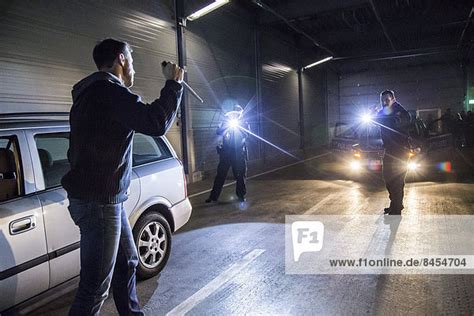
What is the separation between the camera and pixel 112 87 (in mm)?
2309

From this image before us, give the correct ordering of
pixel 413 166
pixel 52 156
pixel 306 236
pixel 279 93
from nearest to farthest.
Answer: pixel 52 156
pixel 306 236
pixel 413 166
pixel 279 93

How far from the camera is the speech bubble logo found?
16.6 ft

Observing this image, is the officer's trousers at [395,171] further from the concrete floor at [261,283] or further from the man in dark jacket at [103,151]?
the man in dark jacket at [103,151]

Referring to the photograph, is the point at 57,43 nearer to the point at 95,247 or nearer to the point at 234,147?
the point at 234,147

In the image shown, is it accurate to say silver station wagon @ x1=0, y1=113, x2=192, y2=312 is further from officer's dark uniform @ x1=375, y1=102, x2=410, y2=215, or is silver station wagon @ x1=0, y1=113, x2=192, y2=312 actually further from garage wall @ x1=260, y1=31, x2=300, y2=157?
garage wall @ x1=260, y1=31, x2=300, y2=157

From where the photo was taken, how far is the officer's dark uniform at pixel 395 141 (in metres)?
6.03

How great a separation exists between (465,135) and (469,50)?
7647 millimetres

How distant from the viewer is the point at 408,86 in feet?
87.8

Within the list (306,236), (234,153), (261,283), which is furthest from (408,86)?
(261,283)

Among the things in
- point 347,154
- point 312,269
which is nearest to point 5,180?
point 312,269

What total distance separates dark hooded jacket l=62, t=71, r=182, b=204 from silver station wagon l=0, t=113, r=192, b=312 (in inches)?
34.2

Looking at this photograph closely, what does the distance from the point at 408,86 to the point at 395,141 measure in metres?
22.9

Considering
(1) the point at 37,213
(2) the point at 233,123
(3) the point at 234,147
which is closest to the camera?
(1) the point at 37,213

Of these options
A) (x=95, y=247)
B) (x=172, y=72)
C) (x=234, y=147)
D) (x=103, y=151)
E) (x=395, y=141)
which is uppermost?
(x=172, y=72)
